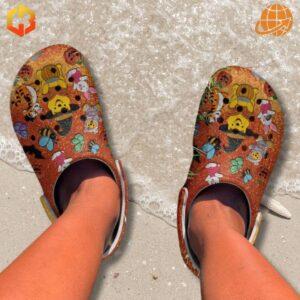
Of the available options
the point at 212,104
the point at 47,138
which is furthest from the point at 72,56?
the point at 212,104

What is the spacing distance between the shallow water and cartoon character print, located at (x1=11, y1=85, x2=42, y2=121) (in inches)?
8.4

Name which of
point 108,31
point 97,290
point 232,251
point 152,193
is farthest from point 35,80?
point 232,251

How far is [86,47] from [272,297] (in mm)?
1314

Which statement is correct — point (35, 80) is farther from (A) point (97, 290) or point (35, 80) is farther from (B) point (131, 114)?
(A) point (97, 290)

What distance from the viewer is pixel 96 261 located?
3.80 feet

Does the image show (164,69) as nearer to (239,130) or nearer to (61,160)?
(239,130)

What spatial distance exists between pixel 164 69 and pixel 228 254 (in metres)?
0.91

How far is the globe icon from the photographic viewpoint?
1716 mm

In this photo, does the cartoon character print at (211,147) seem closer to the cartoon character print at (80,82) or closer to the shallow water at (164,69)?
the shallow water at (164,69)

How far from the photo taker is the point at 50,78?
161cm

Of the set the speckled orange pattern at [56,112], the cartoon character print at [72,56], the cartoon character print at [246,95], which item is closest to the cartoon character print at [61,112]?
the speckled orange pattern at [56,112]

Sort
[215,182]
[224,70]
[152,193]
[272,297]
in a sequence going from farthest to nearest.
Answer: [152,193], [224,70], [215,182], [272,297]

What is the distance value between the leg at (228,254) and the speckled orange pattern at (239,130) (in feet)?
0.31

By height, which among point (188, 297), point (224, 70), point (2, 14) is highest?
point (2, 14)
